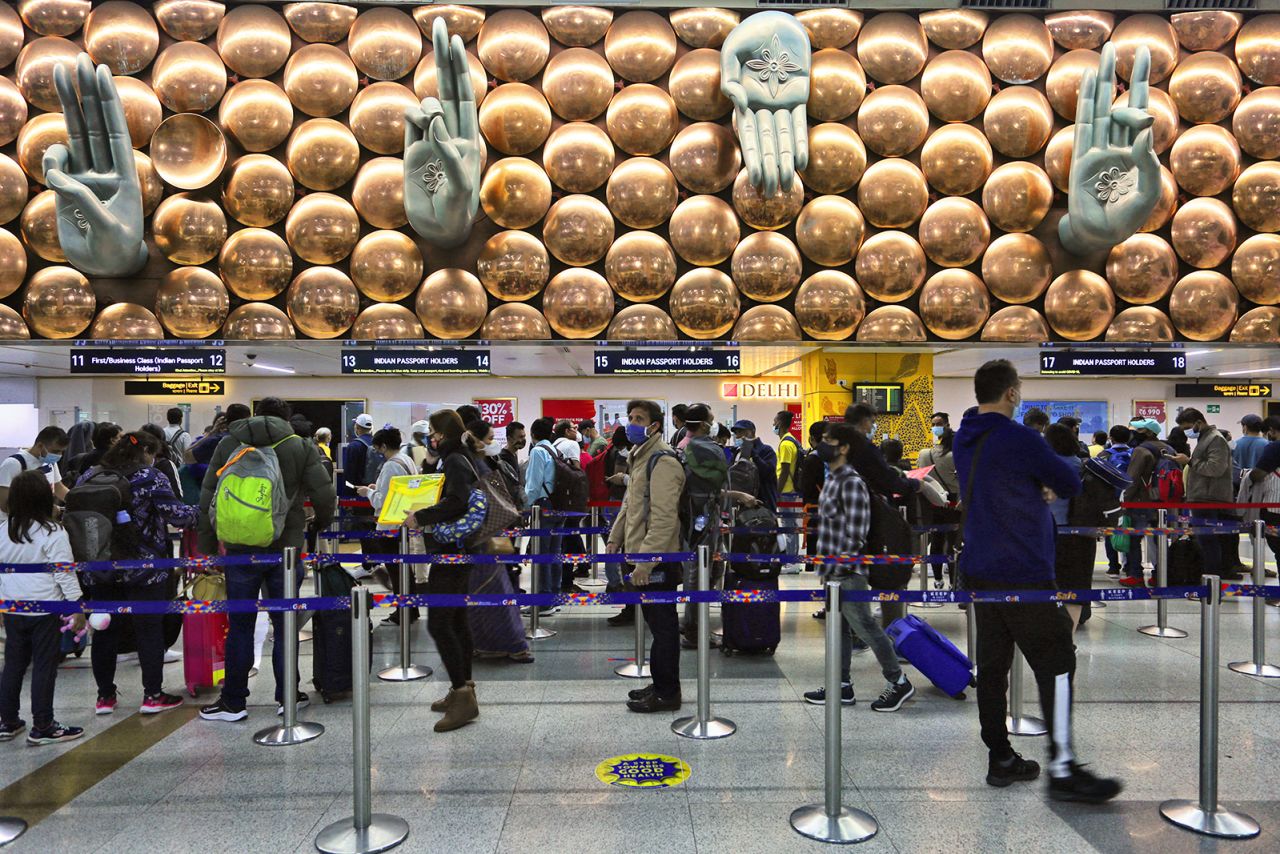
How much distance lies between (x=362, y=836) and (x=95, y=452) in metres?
4.20

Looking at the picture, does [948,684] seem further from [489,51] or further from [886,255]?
[489,51]

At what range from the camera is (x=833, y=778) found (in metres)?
3.57

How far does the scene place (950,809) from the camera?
3764 mm

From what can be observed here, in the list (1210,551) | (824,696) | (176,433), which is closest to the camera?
(824,696)

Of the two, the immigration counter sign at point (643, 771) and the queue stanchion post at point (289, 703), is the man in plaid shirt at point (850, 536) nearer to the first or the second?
the immigration counter sign at point (643, 771)

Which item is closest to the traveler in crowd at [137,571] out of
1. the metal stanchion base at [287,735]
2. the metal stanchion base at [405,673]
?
the metal stanchion base at [287,735]

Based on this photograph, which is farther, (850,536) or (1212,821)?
(850,536)

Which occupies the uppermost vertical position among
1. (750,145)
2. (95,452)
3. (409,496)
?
(750,145)

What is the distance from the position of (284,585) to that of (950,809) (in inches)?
147

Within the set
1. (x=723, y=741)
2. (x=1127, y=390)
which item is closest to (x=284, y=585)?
(x=723, y=741)

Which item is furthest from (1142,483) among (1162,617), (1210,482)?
(1162,617)

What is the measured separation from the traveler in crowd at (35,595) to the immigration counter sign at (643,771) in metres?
3.00

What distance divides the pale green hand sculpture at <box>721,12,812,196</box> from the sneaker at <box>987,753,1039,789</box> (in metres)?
6.22

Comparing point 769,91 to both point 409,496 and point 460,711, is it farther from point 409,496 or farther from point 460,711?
point 460,711
